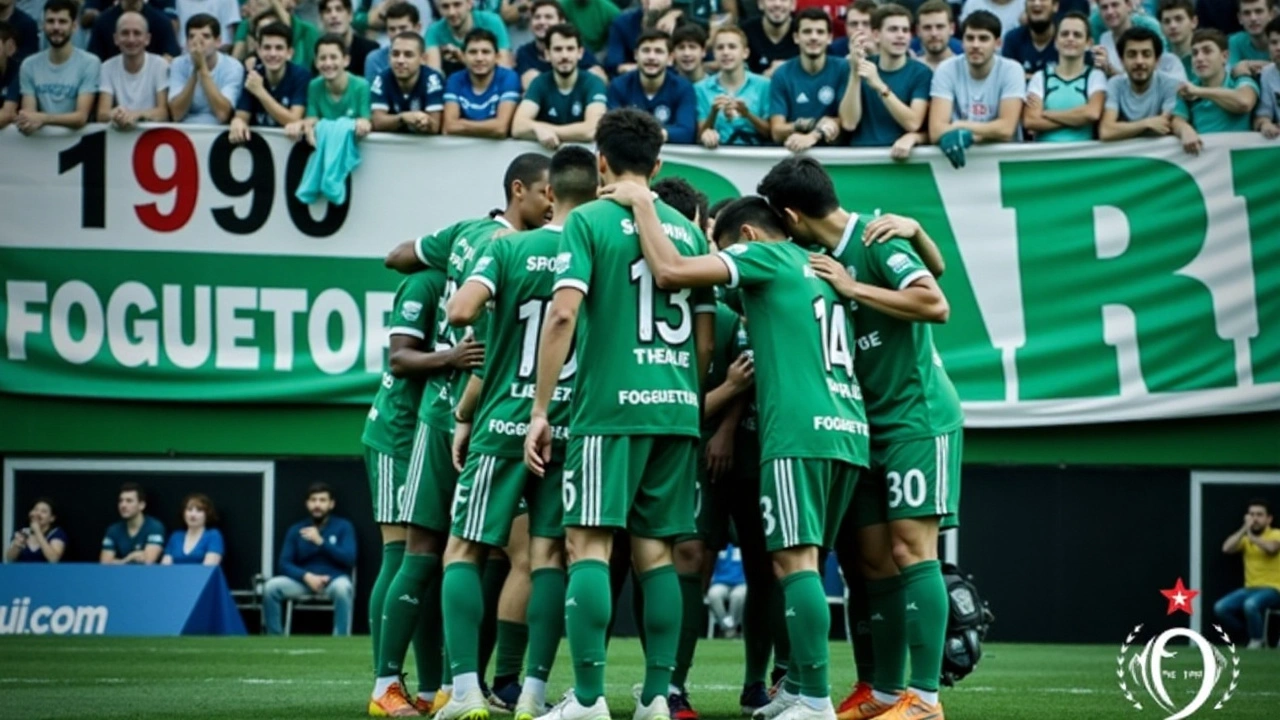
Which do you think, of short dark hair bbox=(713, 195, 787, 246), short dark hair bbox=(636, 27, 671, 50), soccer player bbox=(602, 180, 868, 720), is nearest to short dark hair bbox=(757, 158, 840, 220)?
short dark hair bbox=(713, 195, 787, 246)

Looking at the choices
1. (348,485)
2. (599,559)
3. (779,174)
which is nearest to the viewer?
(599,559)

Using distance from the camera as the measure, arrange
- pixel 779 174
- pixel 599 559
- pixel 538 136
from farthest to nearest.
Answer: pixel 538 136
pixel 779 174
pixel 599 559

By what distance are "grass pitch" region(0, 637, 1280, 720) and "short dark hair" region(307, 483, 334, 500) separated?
5.11 ft

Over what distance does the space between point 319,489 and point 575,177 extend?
9.02 m

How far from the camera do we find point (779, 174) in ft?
26.5

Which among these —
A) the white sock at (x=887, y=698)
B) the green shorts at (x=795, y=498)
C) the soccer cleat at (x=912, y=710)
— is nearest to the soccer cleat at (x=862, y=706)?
the white sock at (x=887, y=698)

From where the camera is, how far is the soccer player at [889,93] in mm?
15586

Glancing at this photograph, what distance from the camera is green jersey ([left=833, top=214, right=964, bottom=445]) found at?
318 inches

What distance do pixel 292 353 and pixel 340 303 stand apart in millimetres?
606

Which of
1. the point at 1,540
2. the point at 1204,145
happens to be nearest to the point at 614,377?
the point at 1204,145

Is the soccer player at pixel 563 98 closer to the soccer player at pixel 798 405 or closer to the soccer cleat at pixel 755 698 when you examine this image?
the soccer cleat at pixel 755 698

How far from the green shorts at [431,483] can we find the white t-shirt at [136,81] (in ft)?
29.2

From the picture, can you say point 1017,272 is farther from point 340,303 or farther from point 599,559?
point 599,559

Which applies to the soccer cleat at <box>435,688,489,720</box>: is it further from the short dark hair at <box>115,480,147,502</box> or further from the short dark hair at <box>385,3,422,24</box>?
the short dark hair at <box>385,3,422,24</box>
